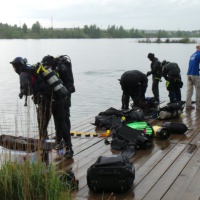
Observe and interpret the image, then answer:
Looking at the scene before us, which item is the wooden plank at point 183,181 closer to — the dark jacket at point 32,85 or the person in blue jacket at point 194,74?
the dark jacket at point 32,85

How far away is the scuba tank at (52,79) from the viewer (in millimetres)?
4637

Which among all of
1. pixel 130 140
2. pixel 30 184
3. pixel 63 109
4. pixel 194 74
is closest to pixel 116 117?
pixel 130 140

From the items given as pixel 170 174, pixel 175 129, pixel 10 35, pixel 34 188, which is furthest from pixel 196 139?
pixel 10 35

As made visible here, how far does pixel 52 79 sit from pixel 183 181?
181 centimetres

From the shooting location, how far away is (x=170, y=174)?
4.25 meters

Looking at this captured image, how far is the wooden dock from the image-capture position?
3.73 metres

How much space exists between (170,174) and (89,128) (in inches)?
114

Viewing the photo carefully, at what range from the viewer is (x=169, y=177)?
163 inches

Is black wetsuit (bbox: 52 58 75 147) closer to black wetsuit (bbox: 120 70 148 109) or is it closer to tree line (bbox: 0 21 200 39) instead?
black wetsuit (bbox: 120 70 148 109)

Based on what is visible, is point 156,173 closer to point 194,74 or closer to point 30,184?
point 30,184

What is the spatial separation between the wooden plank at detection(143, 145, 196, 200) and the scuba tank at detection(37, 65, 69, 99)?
1.46 meters

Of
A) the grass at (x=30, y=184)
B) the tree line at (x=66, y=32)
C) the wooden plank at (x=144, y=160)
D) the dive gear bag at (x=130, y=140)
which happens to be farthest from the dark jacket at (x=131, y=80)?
the tree line at (x=66, y=32)

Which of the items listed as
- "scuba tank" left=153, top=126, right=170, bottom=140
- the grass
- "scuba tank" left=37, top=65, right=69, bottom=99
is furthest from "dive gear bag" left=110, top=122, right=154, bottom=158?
the grass

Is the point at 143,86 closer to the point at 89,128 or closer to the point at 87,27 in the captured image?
the point at 89,128
